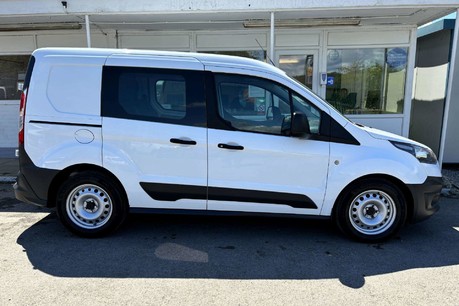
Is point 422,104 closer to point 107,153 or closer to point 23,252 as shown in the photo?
point 107,153

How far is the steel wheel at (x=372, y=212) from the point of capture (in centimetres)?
393

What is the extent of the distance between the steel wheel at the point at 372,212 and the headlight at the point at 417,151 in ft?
1.81

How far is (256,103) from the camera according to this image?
3.89 metres

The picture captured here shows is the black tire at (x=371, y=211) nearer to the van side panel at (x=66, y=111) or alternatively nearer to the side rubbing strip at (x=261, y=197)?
the side rubbing strip at (x=261, y=197)

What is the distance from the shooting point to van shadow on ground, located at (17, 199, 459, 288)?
10.9 ft

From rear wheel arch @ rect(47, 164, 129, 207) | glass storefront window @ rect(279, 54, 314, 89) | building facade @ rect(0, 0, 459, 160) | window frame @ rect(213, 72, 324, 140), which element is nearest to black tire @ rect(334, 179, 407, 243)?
window frame @ rect(213, 72, 324, 140)

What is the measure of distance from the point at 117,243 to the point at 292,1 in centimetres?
465

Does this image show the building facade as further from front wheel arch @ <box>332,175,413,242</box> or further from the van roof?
front wheel arch @ <box>332,175,413,242</box>

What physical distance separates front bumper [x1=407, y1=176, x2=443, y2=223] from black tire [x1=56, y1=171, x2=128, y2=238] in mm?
3246

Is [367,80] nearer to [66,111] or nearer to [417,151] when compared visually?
[417,151]

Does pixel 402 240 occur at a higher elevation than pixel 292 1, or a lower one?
lower

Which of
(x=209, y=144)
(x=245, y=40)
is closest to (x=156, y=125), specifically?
(x=209, y=144)

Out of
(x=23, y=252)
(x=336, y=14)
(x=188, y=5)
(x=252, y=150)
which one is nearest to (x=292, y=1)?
(x=336, y=14)

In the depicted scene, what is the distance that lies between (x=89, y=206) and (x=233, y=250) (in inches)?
68.2
